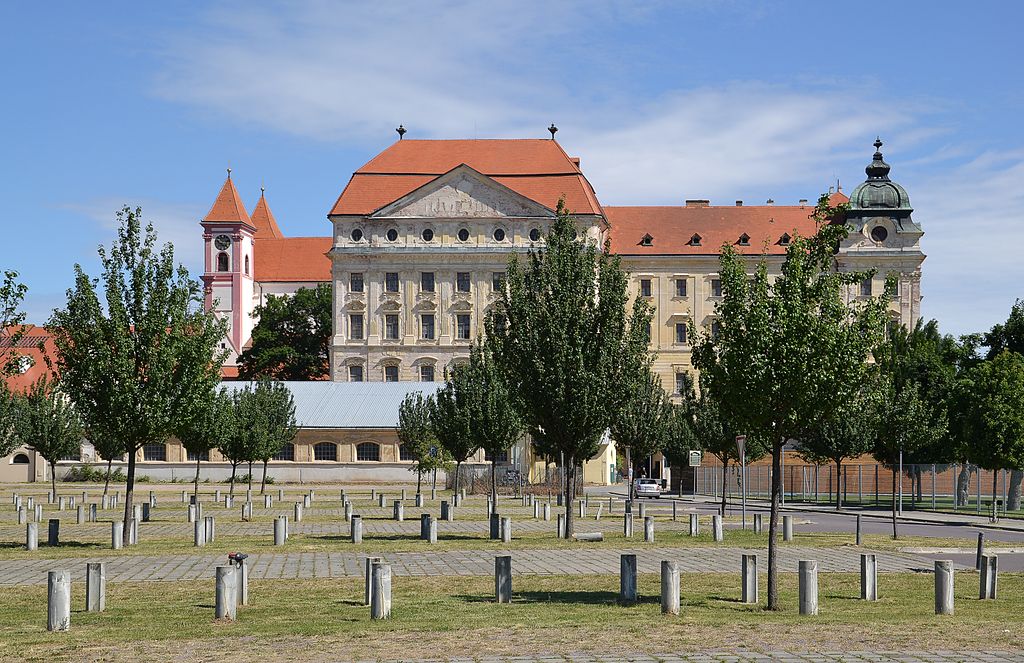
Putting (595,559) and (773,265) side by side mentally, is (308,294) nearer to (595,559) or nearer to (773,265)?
(773,265)

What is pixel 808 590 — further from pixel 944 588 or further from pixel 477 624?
pixel 477 624

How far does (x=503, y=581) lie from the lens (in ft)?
58.8

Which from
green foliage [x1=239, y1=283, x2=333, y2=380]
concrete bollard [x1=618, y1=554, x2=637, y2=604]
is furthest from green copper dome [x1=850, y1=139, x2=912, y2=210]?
concrete bollard [x1=618, y1=554, x2=637, y2=604]

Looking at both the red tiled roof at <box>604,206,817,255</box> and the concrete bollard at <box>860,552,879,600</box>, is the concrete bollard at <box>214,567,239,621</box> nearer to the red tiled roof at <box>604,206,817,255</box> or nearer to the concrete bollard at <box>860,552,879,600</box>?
the concrete bollard at <box>860,552,879,600</box>

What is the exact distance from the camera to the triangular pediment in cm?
10450

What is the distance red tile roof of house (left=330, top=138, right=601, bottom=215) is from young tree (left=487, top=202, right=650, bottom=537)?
73.0 m

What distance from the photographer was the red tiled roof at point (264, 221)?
156 m

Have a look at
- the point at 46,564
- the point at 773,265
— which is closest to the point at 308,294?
the point at 773,265

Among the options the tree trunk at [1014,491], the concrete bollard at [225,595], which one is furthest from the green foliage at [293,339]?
the concrete bollard at [225,595]

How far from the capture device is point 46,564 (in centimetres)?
2528

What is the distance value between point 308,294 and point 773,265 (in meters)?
40.4

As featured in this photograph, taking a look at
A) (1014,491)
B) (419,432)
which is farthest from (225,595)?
(419,432)

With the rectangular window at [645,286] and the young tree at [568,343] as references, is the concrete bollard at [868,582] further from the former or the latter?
the rectangular window at [645,286]

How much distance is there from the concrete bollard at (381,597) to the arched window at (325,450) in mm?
66312
